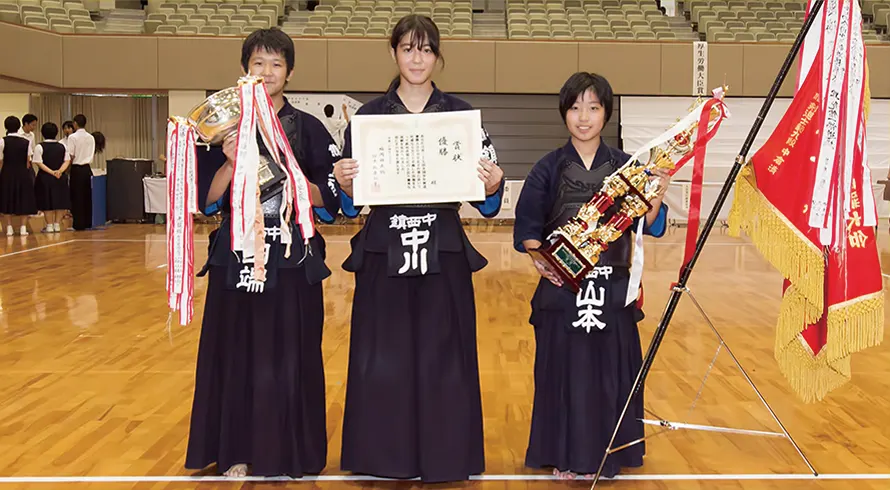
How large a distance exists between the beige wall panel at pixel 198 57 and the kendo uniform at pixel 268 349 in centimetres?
1370

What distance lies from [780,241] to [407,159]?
4.23ft

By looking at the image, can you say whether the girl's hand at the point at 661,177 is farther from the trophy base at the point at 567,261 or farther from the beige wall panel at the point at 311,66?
the beige wall panel at the point at 311,66

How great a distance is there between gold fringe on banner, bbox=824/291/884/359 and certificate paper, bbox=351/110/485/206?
49.0 inches

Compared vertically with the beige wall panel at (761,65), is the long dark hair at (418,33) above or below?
below

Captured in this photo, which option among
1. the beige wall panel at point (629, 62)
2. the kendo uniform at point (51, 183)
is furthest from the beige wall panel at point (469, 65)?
the kendo uniform at point (51, 183)

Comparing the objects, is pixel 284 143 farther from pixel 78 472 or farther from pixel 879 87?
pixel 879 87

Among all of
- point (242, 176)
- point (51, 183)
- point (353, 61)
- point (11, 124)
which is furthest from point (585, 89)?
point (353, 61)

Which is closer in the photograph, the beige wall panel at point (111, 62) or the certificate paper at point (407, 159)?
the certificate paper at point (407, 159)

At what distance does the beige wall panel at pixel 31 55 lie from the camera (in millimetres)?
14523

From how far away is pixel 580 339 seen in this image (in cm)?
316

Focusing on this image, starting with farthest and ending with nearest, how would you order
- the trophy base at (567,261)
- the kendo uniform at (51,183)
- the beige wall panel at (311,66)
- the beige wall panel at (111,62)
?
the beige wall panel at (311,66)
the beige wall panel at (111,62)
the kendo uniform at (51,183)
the trophy base at (567,261)

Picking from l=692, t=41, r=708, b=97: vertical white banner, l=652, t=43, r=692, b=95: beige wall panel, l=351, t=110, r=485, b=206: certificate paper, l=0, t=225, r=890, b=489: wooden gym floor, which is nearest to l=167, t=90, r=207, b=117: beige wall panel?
l=652, t=43, r=692, b=95: beige wall panel

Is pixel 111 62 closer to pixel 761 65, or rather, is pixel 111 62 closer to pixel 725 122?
pixel 725 122

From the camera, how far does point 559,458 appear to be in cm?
314
